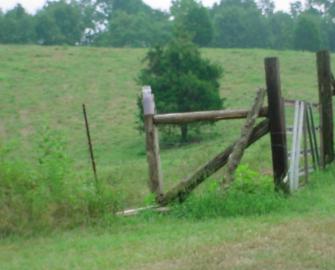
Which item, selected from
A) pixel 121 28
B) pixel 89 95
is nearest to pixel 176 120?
pixel 89 95

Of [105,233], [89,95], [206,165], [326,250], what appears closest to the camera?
[326,250]

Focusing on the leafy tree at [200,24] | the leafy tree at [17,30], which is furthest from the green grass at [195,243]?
the leafy tree at [17,30]

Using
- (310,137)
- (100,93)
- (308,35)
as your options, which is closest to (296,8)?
(308,35)

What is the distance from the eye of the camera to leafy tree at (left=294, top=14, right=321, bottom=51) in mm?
81312

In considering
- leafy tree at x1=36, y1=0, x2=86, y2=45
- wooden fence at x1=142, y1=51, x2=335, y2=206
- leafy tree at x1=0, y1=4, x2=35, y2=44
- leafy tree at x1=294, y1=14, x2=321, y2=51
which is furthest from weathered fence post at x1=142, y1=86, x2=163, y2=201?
leafy tree at x1=36, y1=0, x2=86, y2=45

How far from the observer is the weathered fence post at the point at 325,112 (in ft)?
41.6

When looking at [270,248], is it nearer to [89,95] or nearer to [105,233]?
[105,233]

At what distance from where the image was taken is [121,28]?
90.8 metres

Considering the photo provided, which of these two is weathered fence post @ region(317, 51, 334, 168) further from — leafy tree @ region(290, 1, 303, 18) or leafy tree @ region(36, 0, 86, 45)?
leafy tree @ region(290, 1, 303, 18)

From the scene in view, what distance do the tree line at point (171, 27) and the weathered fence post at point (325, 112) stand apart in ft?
200

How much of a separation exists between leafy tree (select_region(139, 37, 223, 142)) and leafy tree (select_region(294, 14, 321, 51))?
53.1 m

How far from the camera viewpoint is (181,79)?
93.6 ft

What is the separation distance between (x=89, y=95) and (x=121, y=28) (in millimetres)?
53058

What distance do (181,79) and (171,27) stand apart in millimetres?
57934
